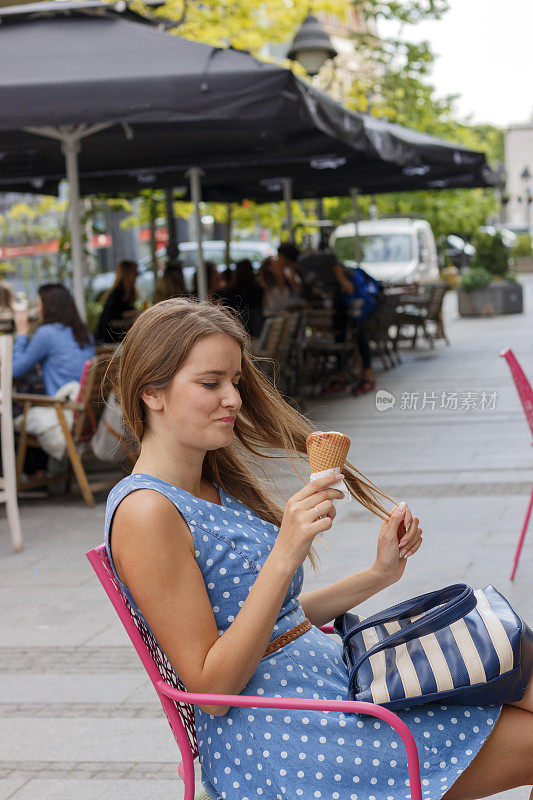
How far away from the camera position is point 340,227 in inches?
992

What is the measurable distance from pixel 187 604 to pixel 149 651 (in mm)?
207

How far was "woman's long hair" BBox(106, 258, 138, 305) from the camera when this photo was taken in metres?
12.5

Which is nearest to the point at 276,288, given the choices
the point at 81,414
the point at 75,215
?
the point at 75,215

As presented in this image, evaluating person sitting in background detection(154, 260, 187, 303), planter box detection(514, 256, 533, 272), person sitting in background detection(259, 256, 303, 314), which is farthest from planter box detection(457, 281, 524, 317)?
planter box detection(514, 256, 533, 272)

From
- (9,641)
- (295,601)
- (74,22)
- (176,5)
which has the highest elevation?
(176,5)

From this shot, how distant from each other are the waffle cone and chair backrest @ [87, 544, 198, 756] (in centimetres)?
44

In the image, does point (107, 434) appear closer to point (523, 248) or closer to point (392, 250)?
point (392, 250)

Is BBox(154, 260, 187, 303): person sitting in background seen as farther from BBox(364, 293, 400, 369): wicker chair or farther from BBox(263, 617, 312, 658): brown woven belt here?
BBox(263, 617, 312, 658): brown woven belt

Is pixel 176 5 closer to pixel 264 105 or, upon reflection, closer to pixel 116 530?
pixel 264 105

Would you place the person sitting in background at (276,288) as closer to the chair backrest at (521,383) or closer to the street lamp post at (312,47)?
the street lamp post at (312,47)

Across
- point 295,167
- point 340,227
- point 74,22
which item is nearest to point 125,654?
point 74,22

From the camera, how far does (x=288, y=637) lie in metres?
2.05

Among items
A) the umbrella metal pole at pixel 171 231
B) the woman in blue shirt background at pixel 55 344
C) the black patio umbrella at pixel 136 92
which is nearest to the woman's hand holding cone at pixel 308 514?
the black patio umbrella at pixel 136 92

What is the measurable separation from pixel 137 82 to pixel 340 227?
1874 cm
